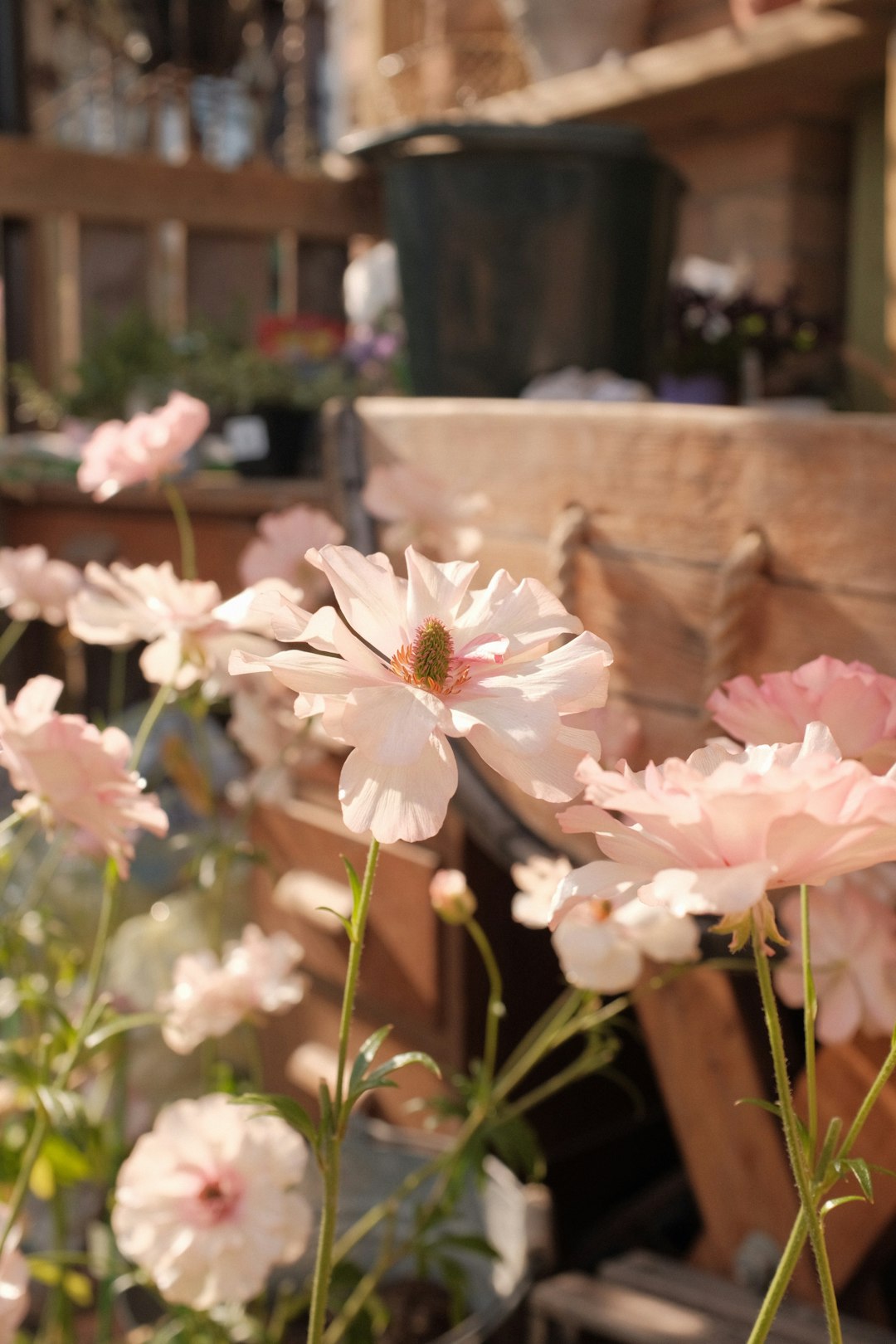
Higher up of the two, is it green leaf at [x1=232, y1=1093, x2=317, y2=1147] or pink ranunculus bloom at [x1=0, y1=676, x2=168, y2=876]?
pink ranunculus bloom at [x1=0, y1=676, x2=168, y2=876]

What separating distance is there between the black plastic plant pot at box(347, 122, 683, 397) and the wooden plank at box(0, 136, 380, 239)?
3.67 feet

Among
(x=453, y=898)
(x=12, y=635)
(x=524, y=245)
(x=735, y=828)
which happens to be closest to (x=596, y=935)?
(x=453, y=898)

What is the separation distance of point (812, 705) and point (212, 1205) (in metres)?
0.46

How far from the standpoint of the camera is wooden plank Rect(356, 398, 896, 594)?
811 millimetres

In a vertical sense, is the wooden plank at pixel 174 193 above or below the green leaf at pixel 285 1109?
above

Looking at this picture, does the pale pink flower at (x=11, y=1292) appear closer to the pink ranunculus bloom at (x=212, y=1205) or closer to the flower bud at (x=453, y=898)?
the pink ranunculus bloom at (x=212, y=1205)

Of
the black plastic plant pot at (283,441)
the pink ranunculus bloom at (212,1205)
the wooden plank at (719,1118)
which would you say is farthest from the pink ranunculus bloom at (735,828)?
the black plastic plant pot at (283,441)

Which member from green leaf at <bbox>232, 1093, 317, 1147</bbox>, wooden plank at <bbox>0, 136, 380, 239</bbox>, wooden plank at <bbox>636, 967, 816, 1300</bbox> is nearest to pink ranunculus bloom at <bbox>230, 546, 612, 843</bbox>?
green leaf at <bbox>232, 1093, 317, 1147</bbox>

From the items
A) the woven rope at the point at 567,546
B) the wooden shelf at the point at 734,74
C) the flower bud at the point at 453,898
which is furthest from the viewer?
the wooden shelf at the point at 734,74

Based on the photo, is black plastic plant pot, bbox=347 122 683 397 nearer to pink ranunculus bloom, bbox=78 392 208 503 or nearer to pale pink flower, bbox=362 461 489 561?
pale pink flower, bbox=362 461 489 561

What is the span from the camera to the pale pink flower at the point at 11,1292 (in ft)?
1.66

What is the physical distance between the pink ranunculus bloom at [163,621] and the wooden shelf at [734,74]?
1.16 meters

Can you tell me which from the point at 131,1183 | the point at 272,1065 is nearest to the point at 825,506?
the point at 131,1183

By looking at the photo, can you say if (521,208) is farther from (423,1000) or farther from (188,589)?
(188,589)
